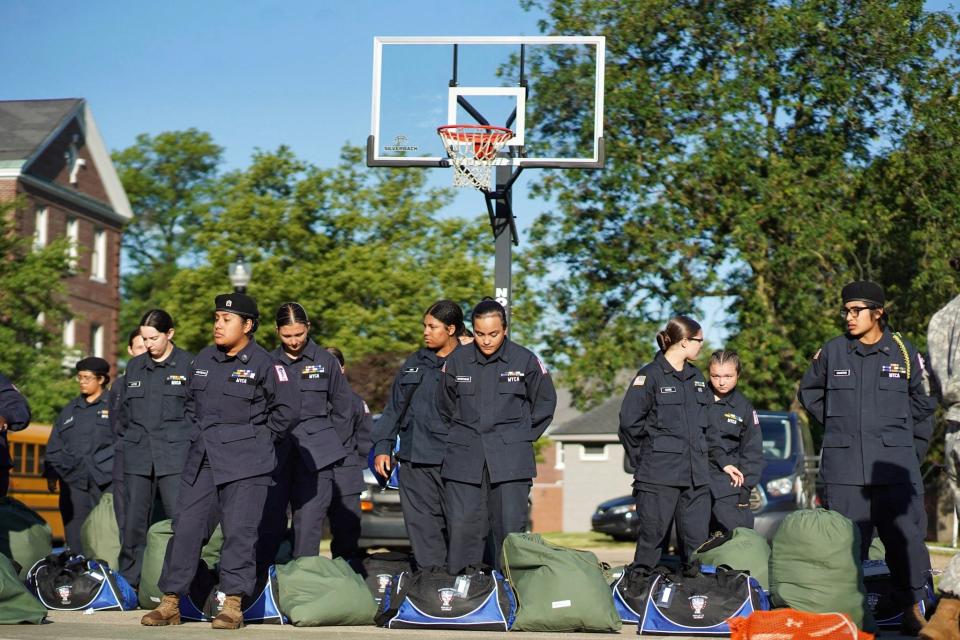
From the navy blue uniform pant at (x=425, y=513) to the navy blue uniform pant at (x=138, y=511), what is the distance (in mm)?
1857

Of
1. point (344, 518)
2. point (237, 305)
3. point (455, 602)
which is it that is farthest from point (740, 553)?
point (237, 305)

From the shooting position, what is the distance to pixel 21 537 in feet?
36.6

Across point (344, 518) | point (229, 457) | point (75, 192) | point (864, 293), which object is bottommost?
point (344, 518)

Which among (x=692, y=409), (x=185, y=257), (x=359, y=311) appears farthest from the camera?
(x=185, y=257)

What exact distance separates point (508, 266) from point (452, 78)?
2.44 meters

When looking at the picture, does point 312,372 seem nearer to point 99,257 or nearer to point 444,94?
point 444,94

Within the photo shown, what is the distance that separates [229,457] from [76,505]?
4653 mm

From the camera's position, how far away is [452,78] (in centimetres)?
1647

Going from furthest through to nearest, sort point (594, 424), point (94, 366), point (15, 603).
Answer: point (594, 424)
point (94, 366)
point (15, 603)

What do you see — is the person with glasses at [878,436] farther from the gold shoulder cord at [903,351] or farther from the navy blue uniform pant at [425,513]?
the navy blue uniform pant at [425,513]

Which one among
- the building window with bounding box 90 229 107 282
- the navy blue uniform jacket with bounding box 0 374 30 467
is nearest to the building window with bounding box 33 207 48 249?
the building window with bounding box 90 229 107 282

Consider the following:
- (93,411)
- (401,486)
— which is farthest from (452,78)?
(401,486)

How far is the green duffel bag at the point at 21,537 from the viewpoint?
36.3 feet

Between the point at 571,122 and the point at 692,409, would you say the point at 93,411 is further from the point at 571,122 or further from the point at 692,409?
the point at 571,122
